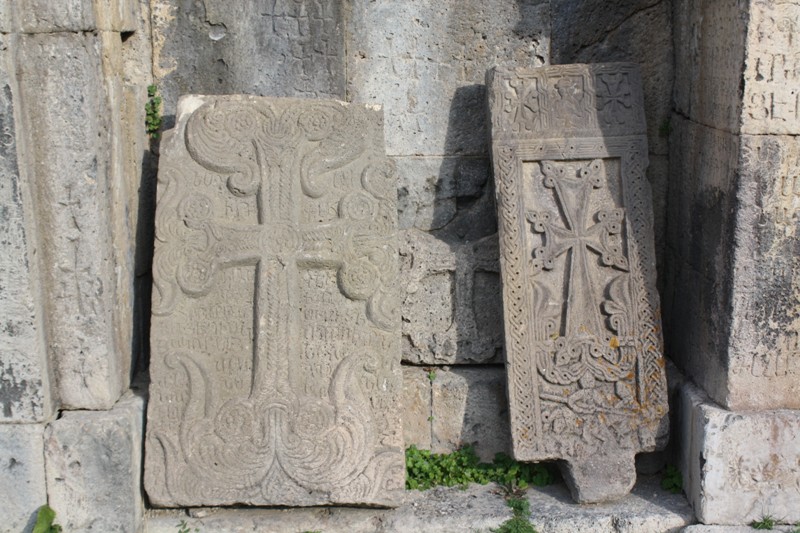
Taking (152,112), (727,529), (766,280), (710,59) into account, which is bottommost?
(727,529)

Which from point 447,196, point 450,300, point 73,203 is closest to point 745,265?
point 450,300

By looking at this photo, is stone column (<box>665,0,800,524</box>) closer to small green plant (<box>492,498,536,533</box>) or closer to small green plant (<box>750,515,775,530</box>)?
small green plant (<box>750,515,775,530</box>)

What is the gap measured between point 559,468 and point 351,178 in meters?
1.56

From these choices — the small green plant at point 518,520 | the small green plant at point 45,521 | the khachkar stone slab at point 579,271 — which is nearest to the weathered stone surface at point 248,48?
the khachkar stone slab at point 579,271

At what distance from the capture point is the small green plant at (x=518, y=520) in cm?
366

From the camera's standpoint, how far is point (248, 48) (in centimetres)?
417

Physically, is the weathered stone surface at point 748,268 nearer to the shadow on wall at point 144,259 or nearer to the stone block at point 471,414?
the stone block at point 471,414

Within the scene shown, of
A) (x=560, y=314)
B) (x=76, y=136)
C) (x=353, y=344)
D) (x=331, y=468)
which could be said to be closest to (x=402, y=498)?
(x=331, y=468)

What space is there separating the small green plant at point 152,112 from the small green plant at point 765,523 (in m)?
3.03

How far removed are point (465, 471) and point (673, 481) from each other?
894 millimetres

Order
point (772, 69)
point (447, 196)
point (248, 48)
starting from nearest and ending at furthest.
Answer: point (772, 69) < point (248, 48) < point (447, 196)

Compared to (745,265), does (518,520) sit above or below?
below

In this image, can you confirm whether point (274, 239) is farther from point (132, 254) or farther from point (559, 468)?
point (559, 468)

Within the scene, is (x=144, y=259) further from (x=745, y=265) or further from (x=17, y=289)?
(x=745, y=265)
